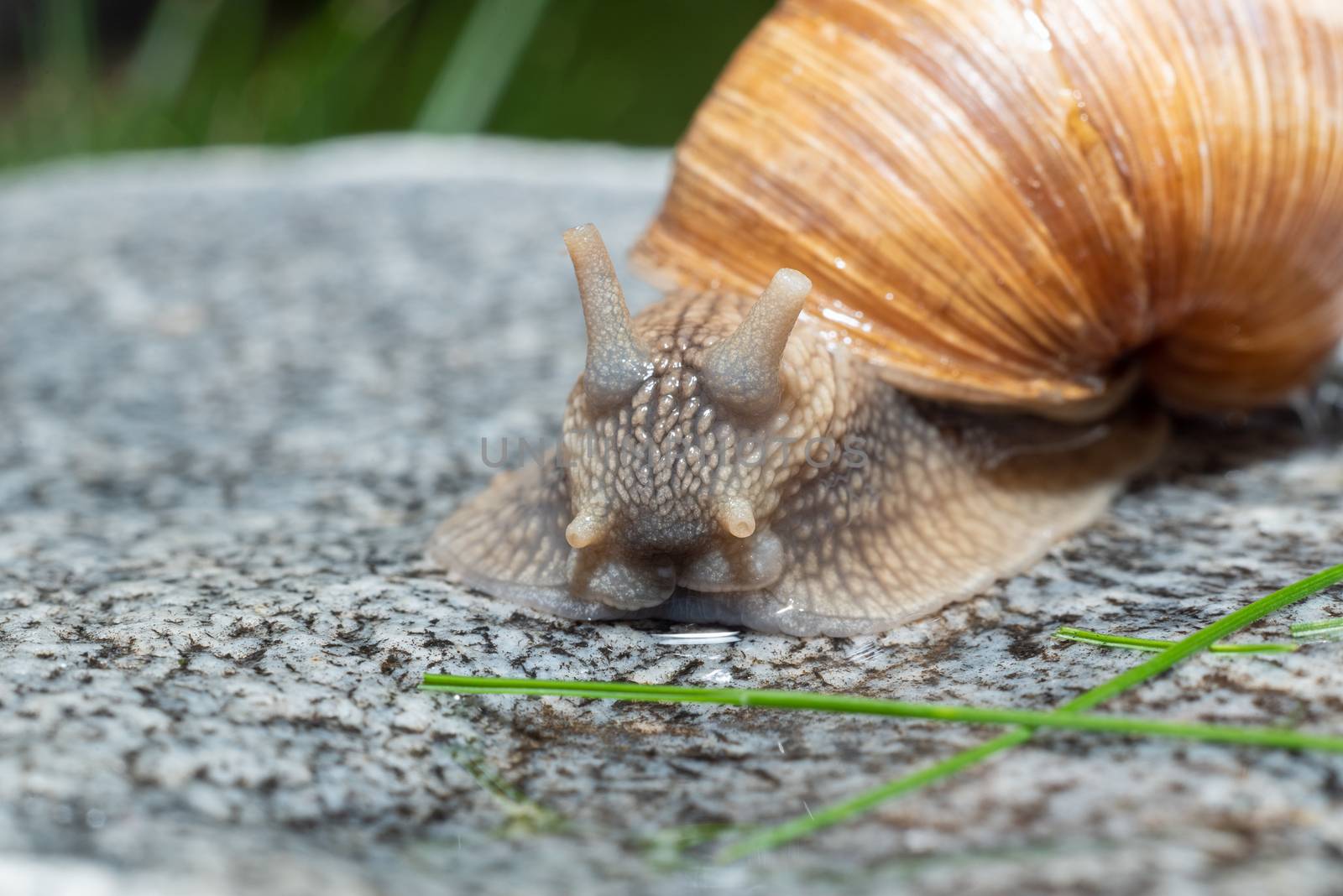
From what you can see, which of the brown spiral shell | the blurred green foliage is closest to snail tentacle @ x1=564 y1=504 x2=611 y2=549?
the brown spiral shell

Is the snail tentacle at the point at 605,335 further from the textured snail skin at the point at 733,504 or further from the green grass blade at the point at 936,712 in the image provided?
the green grass blade at the point at 936,712

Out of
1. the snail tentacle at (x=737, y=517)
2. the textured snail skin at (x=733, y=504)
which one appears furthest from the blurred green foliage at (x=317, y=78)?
the snail tentacle at (x=737, y=517)

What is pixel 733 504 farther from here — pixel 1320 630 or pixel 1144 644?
pixel 1320 630

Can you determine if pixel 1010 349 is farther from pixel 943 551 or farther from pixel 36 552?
pixel 36 552

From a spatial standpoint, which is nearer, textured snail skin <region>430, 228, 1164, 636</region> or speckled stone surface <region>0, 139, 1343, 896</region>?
speckled stone surface <region>0, 139, 1343, 896</region>

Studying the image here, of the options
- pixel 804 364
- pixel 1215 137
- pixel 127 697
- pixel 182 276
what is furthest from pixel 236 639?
pixel 182 276

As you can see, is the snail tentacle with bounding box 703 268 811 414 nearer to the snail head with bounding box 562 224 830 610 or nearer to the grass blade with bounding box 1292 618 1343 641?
the snail head with bounding box 562 224 830 610
